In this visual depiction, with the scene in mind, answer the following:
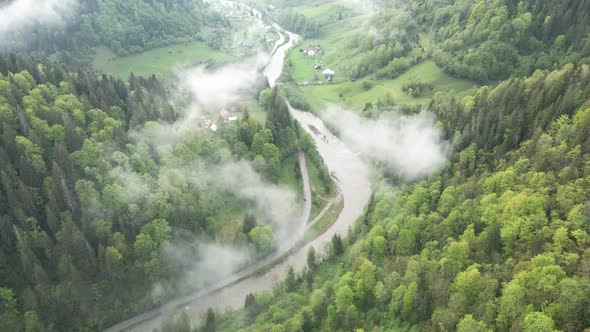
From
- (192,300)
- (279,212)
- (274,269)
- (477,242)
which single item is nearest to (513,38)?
(279,212)

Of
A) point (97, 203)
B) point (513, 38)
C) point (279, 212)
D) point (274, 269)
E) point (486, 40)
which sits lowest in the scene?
point (274, 269)

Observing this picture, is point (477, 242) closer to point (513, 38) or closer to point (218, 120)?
point (218, 120)

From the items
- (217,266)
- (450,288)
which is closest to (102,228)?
(217,266)

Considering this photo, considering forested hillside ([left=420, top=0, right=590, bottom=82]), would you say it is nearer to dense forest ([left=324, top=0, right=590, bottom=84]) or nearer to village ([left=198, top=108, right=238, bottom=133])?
dense forest ([left=324, top=0, right=590, bottom=84])

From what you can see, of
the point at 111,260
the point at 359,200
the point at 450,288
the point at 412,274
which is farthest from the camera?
the point at 359,200

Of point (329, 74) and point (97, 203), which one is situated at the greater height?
point (97, 203)

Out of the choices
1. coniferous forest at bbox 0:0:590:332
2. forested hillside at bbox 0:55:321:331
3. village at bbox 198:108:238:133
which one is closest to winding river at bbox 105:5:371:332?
coniferous forest at bbox 0:0:590:332

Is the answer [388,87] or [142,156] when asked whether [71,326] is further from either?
[388,87]
